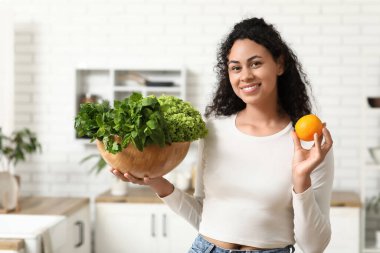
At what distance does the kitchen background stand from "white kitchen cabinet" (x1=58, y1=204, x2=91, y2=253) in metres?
0.44

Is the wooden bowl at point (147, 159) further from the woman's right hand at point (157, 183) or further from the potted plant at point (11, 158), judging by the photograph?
the potted plant at point (11, 158)

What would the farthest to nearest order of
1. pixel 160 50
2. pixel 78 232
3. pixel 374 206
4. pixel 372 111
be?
pixel 160 50 → pixel 374 206 → pixel 372 111 → pixel 78 232

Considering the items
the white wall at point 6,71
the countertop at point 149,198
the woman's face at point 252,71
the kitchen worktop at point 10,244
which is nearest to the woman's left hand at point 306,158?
the woman's face at point 252,71

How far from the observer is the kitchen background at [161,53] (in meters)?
4.40

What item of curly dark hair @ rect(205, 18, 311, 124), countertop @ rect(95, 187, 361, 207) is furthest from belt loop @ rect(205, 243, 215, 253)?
countertop @ rect(95, 187, 361, 207)

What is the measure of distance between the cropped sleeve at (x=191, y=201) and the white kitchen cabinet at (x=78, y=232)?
1691 millimetres

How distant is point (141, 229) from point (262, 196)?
2474 millimetres

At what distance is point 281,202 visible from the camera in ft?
5.79

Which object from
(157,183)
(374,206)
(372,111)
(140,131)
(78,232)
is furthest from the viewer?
(374,206)

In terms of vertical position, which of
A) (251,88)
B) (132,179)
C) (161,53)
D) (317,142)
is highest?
(161,53)

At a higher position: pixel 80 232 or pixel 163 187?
pixel 163 187

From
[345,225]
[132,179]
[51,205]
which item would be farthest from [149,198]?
[132,179]

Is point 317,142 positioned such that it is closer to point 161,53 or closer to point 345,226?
point 345,226

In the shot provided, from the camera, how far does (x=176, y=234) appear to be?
411cm
